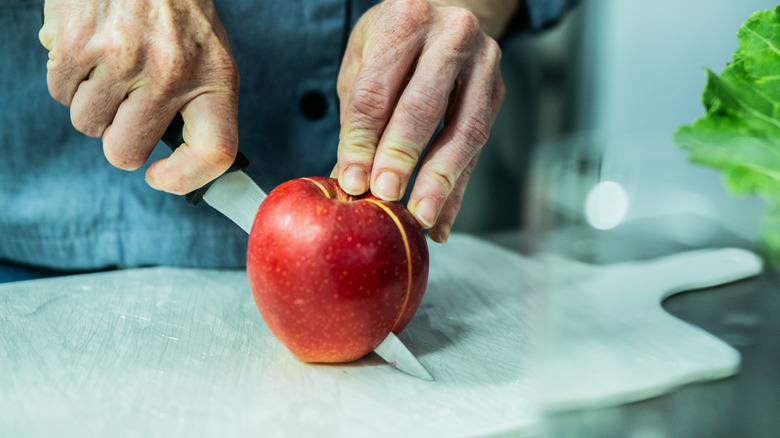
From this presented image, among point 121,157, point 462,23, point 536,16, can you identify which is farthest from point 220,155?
point 536,16

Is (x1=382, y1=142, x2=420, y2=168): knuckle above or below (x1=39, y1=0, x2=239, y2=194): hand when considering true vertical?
above

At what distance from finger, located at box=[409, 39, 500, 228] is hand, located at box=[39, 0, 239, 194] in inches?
9.5

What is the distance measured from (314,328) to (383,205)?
0.16 metres

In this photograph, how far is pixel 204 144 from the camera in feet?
2.46

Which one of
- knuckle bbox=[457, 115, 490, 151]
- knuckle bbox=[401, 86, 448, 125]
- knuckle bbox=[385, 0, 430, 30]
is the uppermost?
knuckle bbox=[385, 0, 430, 30]

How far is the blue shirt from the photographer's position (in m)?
1.03

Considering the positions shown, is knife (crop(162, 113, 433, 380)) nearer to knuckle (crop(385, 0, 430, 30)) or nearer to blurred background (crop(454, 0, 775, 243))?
knuckle (crop(385, 0, 430, 30))

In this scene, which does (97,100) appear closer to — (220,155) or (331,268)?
(220,155)

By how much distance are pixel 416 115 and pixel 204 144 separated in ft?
0.84

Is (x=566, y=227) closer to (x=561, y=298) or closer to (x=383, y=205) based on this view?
(x=561, y=298)

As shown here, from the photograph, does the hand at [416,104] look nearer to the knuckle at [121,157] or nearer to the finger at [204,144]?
the finger at [204,144]

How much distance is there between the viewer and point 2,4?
97cm

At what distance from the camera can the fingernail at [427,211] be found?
29.7 inches

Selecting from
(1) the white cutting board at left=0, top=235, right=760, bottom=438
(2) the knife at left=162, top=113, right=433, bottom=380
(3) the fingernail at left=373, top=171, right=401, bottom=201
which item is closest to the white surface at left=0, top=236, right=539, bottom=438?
(1) the white cutting board at left=0, top=235, right=760, bottom=438
